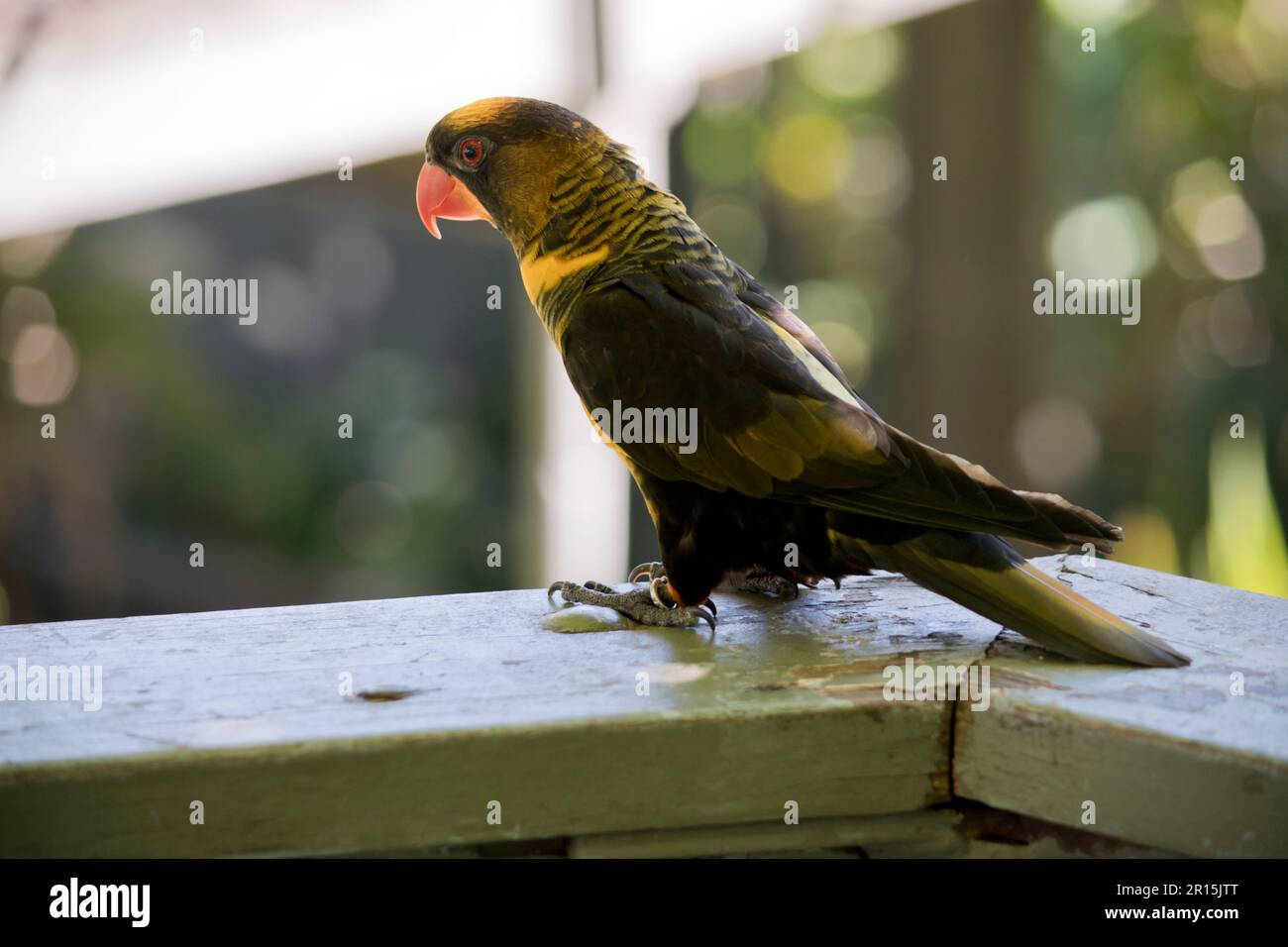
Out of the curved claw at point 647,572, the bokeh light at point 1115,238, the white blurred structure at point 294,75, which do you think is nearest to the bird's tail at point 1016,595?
the curved claw at point 647,572

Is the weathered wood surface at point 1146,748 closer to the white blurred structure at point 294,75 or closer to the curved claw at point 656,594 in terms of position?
the curved claw at point 656,594

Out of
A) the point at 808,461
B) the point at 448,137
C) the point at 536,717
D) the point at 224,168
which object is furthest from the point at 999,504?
the point at 224,168

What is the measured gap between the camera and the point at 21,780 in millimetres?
1224

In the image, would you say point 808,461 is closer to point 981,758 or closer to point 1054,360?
point 981,758

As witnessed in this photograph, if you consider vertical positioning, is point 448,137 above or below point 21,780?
above

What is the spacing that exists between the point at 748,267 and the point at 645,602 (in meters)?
2.62

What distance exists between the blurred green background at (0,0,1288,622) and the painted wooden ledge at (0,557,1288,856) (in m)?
2.17

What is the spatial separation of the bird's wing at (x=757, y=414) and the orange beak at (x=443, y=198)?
21.2 inches

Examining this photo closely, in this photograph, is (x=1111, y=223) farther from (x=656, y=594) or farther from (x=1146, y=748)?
(x=1146, y=748)

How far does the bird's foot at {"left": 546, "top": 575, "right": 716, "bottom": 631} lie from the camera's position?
193 centimetres

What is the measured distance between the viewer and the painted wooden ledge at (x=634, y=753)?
1.26 metres

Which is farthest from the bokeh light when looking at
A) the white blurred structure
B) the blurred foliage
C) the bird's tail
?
the bird's tail

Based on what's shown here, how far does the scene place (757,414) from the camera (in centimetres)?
187
